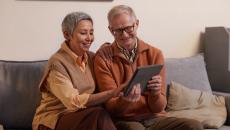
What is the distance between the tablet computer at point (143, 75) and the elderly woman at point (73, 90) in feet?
→ 0.37

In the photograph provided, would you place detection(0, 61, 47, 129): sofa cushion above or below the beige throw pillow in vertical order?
above

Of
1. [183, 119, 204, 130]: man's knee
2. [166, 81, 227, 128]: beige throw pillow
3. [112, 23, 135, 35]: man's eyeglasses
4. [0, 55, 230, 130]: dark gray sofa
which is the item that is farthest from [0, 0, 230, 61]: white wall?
[183, 119, 204, 130]: man's knee

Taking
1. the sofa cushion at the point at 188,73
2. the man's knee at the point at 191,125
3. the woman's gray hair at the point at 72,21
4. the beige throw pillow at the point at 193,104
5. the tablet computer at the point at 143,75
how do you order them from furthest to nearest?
1. the sofa cushion at the point at 188,73
2. the beige throw pillow at the point at 193,104
3. the woman's gray hair at the point at 72,21
4. the man's knee at the point at 191,125
5. the tablet computer at the point at 143,75

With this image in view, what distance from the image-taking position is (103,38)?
2602 mm

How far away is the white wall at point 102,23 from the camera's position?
2.35 metres

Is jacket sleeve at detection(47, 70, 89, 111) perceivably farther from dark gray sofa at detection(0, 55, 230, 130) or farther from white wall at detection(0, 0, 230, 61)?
white wall at detection(0, 0, 230, 61)

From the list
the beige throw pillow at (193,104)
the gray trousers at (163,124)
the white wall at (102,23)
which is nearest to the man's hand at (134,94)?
the gray trousers at (163,124)

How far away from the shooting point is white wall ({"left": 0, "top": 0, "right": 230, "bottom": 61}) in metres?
2.35

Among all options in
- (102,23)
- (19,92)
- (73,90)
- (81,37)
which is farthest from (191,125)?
(102,23)

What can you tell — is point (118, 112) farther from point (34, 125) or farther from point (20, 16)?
point (20, 16)

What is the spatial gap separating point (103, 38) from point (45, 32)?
41 centimetres

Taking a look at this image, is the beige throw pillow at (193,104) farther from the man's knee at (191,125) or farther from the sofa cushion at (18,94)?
the sofa cushion at (18,94)

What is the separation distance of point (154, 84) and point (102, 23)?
0.90 meters

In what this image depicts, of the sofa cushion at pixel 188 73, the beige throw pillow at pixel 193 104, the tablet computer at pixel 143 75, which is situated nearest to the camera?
the tablet computer at pixel 143 75
